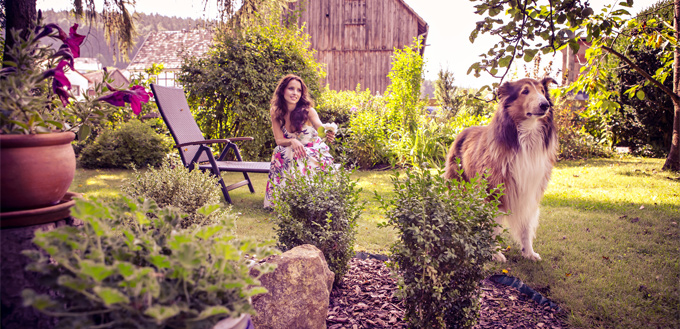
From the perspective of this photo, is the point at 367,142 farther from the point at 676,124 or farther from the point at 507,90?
the point at 676,124

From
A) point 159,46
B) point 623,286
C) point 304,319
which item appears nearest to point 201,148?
point 304,319

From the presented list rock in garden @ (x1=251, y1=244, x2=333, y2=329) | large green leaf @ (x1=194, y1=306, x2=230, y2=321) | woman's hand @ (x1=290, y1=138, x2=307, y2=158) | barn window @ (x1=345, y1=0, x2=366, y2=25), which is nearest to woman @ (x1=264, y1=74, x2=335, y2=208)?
woman's hand @ (x1=290, y1=138, x2=307, y2=158)

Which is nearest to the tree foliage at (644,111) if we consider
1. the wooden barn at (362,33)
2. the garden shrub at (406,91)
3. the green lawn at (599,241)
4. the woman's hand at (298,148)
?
the green lawn at (599,241)

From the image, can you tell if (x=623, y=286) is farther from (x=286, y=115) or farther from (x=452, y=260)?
(x=286, y=115)

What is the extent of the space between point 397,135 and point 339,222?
22.2ft

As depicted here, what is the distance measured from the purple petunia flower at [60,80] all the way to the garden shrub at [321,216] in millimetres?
1316

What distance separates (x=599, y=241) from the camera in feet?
11.7

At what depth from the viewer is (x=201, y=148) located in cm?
516

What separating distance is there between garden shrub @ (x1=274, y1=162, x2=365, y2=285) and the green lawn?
259 millimetres

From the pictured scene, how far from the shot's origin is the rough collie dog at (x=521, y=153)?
9.78 ft

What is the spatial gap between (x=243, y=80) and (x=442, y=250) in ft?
21.6

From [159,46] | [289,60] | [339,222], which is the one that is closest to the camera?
[339,222]

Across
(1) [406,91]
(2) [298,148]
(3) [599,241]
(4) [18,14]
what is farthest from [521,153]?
(1) [406,91]

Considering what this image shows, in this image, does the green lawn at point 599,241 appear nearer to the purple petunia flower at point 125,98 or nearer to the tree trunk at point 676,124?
the tree trunk at point 676,124
